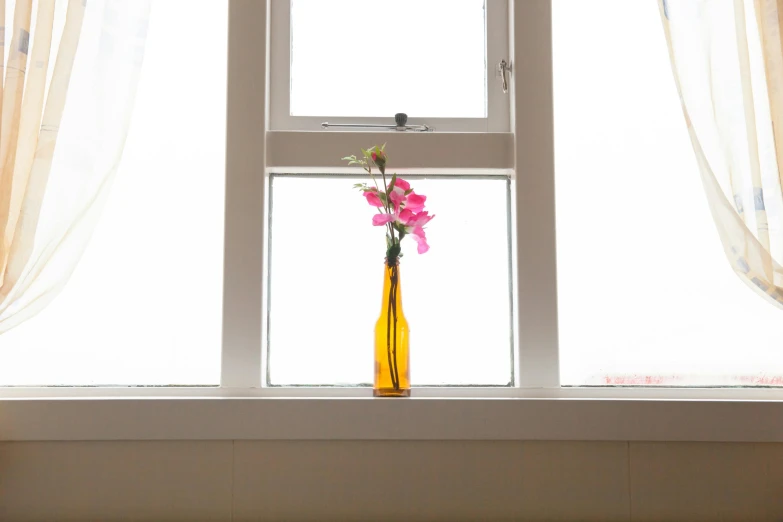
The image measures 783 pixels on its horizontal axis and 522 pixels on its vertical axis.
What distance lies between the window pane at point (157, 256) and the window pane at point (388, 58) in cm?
21

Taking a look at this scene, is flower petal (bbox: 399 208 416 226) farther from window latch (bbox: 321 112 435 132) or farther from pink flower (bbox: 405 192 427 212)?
window latch (bbox: 321 112 435 132)

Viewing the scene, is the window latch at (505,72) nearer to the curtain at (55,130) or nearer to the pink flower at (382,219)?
the pink flower at (382,219)

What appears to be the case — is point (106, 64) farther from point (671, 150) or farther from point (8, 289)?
point (671, 150)

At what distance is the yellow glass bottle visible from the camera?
1549 mm

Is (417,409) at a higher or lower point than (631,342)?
lower

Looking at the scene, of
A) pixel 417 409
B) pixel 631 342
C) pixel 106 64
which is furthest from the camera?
pixel 631 342

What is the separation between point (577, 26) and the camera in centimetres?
177

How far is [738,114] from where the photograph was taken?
1.57 m

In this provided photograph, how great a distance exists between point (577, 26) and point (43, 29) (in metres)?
1.20

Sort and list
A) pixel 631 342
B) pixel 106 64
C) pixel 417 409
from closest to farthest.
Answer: pixel 417 409
pixel 106 64
pixel 631 342

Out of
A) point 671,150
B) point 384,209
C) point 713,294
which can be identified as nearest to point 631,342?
point 713,294

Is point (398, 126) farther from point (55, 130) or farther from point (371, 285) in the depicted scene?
point (55, 130)

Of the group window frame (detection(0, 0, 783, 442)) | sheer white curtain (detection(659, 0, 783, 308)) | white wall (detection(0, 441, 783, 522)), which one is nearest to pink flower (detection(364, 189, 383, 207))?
window frame (detection(0, 0, 783, 442))

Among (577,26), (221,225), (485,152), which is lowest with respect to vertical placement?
(221,225)
